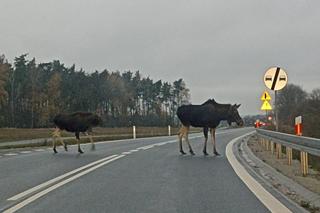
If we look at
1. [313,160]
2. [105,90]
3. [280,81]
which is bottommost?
[313,160]

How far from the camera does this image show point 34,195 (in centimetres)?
944

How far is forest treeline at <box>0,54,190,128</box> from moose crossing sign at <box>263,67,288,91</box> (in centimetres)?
7054

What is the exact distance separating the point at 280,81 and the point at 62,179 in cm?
918

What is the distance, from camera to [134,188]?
10.2 metres

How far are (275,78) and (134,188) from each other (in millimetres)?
9337

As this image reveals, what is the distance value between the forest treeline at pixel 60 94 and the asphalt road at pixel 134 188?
72.6 m

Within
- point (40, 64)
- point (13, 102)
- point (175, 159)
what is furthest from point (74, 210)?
point (40, 64)

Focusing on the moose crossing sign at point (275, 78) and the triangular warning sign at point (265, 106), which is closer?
the moose crossing sign at point (275, 78)

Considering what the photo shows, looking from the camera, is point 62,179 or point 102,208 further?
point 62,179

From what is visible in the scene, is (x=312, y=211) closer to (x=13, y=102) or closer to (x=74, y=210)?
(x=74, y=210)

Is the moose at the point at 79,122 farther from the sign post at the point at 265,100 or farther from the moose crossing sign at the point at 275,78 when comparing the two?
the sign post at the point at 265,100

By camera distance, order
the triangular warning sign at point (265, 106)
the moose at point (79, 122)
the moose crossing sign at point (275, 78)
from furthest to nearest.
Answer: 1. the triangular warning sign at point (265, 106)
2. the moose at point (79, 122)
3. the moose crossing sign at point (275, 78)

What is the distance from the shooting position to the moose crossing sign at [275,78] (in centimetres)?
1798

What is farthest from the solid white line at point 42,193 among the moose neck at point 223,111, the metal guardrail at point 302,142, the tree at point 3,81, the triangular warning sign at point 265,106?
the tree at point 3,81
